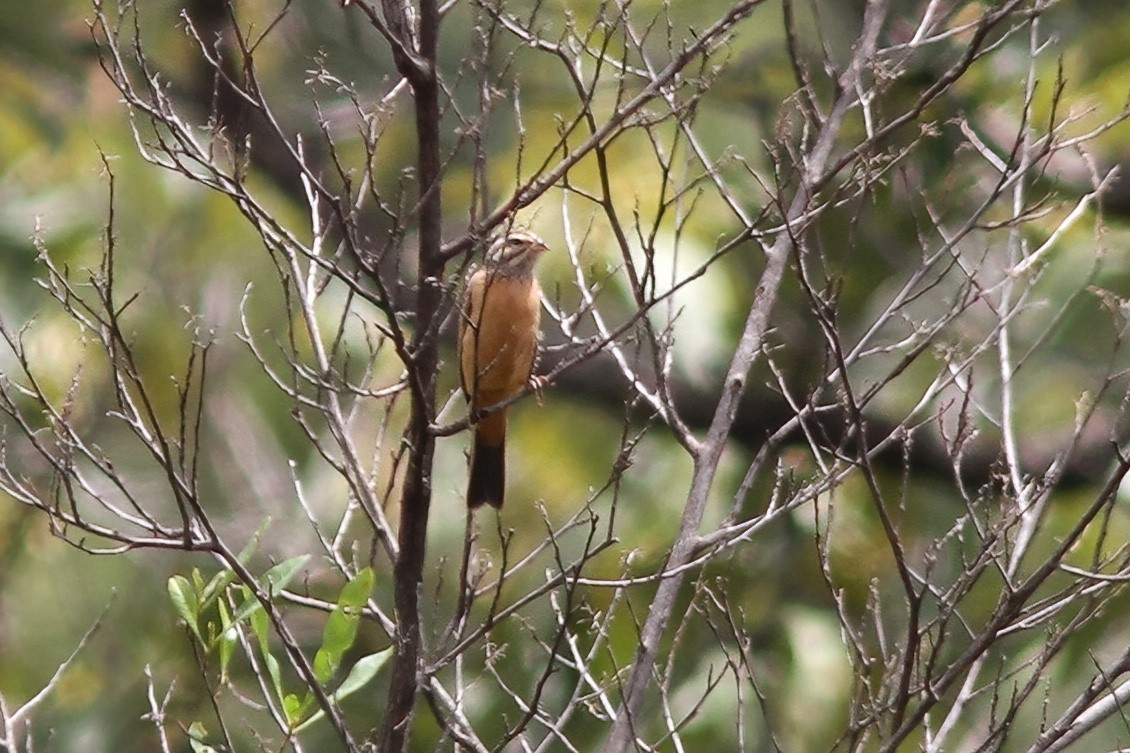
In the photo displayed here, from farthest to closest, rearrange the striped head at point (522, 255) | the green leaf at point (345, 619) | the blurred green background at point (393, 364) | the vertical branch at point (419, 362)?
the blurred green background at point (393, 364)
the striped head at point (522, 255)
the green leaf at point (345, 619)
the vertical branch at point (419, 362)

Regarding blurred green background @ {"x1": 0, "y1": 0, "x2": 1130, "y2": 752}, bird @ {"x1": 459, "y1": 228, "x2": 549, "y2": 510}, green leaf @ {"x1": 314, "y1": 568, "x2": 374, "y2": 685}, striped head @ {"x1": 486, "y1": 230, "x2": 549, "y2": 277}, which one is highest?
blurred green background @ {"x1": 0, "y1": 0, "x2": 1130, "y2": 752}

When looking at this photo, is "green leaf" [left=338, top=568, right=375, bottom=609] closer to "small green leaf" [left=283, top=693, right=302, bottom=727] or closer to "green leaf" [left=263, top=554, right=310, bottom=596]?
"green leaf" [left=263, top=554, right=310, bottom=596]

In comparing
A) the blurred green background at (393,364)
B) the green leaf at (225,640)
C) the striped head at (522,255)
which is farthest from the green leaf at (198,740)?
the blurred green background at (393,364)

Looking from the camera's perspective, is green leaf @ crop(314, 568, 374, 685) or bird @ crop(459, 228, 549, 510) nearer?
green leaf @ crop(314, 568, 374, 685)

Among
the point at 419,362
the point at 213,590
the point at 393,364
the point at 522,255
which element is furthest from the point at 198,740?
the point at 393,364

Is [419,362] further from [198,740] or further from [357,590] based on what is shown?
[198,740]

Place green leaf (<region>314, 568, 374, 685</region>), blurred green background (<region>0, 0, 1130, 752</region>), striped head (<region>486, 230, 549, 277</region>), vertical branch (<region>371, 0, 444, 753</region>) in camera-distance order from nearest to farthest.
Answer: vertical branch (<region>371, 0, 444, 753</region>) < green leaf (<region>314, 568, 374, 685</region>) < striped head (<region>486, 230, 549, 277</region>) < blurred green background (<region>0, 0, 1130, 752</region>)

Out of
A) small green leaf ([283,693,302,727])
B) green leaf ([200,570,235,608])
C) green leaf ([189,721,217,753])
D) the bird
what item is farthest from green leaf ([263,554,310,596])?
the bird

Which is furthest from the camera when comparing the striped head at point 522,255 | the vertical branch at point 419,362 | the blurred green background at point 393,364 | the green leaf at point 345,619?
the blurred green background at point 393,364

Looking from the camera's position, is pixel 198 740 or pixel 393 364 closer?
pixel 198 740

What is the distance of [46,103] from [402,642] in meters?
6.89

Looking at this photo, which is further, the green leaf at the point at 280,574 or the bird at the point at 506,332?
the bird at the point at 506,332

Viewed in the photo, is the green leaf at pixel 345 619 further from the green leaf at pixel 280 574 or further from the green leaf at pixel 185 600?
the green leaf at pixel 185 600

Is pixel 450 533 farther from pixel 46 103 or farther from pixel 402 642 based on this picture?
pixel 402 642
